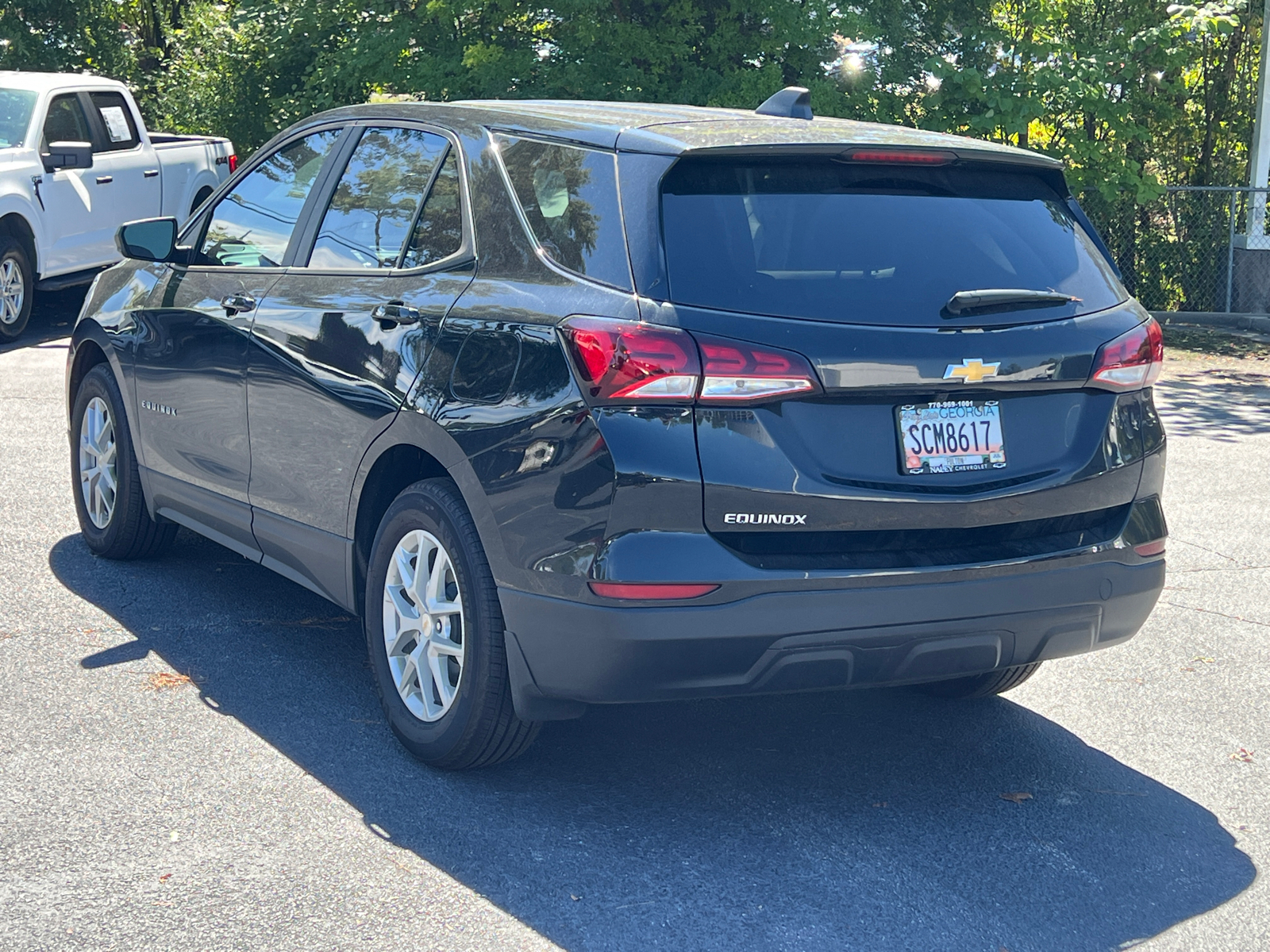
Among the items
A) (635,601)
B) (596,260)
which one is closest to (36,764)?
(635,601)

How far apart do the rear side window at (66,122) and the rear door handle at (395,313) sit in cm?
980

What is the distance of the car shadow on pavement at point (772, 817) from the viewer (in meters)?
3.51

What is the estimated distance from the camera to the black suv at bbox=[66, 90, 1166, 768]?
362 centimetres

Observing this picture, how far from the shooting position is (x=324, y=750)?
442cm

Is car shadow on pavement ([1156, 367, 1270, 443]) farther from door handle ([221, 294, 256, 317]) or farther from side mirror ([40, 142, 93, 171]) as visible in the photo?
side mirror ([40, 142, 93, 171])

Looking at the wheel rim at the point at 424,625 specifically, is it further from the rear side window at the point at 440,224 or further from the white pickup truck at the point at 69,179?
the white pickup truck at the point at 69,179

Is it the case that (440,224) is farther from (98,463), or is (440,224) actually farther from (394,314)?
(98,463)

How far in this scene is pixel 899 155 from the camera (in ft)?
13.2

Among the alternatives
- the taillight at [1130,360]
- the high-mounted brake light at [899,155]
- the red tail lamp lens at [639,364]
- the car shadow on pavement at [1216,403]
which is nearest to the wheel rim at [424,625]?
the red tail lamp lens at [639,364]

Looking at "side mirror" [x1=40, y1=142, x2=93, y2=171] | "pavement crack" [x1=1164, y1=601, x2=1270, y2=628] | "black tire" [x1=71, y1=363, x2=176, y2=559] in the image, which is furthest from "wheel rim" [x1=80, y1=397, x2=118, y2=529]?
"side mirror" [x1=40, y1=142, x2=93, y2=171]

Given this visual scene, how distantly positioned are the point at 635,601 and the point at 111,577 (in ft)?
10.6

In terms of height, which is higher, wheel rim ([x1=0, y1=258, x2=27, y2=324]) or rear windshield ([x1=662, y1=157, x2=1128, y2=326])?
rear windshield ([x1=662, y1=157, x2=1128, y2=326])

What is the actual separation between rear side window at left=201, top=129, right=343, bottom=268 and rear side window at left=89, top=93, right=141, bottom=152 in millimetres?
9096

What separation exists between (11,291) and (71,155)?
1231 mm
